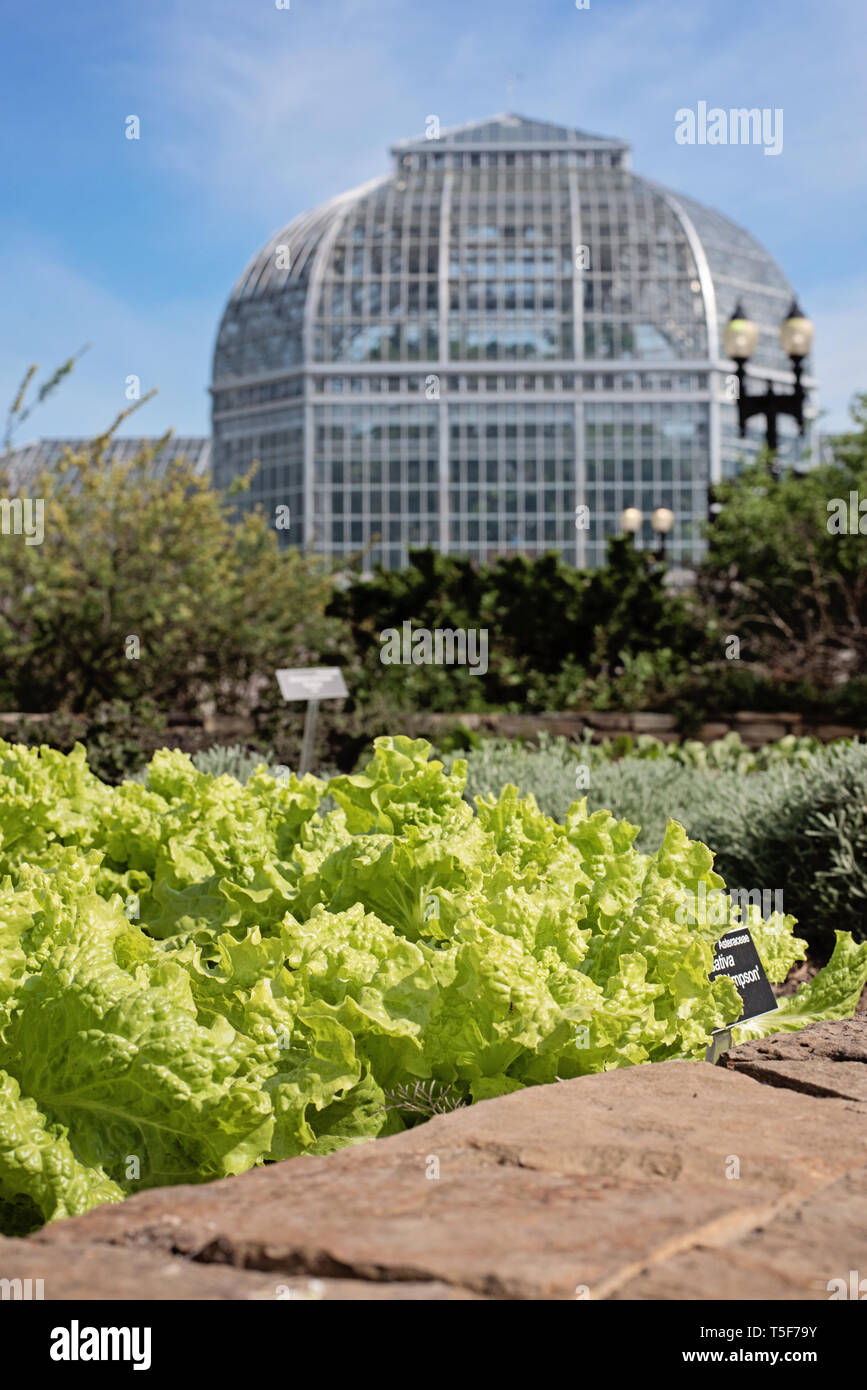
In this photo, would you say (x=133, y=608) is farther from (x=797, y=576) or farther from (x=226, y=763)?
(x=797, y=576)

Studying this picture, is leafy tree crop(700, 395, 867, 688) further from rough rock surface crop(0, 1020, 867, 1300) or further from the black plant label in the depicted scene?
rough rock surface crop(0, 1020, 867, 1300)

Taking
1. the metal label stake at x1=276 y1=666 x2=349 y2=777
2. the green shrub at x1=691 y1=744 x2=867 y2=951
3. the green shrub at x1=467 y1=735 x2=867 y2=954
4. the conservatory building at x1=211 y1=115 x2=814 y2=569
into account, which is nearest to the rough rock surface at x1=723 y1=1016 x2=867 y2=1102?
the green shrub at x1=467 y1=735 x2=867 y2=954

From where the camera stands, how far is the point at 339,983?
1.99 meters

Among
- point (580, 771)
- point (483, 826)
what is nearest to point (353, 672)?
point (580, 771)

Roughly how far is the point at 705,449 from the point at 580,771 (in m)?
33.5

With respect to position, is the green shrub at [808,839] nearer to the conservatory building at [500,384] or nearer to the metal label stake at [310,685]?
the metal label stake at [310,685]

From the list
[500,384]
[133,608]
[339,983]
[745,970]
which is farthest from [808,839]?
[500,384]

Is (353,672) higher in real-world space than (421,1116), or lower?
higher

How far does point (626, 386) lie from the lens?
1478 inches

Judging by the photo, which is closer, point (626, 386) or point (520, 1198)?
point (520, 1198)

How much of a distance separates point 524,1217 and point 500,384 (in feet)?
124
